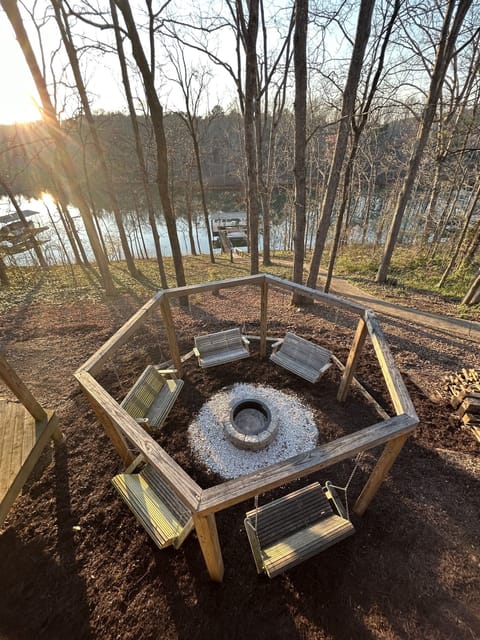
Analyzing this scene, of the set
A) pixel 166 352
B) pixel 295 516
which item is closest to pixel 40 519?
pixel 295 516

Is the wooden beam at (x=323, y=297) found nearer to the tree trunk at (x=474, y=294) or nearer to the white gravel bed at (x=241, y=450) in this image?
the white gravel bed at (x=241, y=450)

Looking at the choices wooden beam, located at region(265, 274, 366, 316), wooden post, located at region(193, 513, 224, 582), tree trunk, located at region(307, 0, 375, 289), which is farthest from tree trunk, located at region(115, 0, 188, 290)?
wooden post, located at region(193, 513, 224, 582)

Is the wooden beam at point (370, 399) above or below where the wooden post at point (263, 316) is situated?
below

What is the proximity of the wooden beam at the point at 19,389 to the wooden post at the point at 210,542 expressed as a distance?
2.70 meters

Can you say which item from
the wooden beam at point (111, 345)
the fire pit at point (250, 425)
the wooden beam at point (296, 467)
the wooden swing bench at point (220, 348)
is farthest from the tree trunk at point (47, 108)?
the wooden beam at point (296, 467)

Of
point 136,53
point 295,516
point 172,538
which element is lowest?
point 295,516

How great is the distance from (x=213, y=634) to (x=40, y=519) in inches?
86.9

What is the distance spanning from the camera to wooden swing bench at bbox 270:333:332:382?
14.4ft

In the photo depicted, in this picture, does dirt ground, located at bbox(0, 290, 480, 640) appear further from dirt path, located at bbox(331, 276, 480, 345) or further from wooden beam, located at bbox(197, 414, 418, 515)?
dirt path, located at bbox(331, 276, 480, 345)

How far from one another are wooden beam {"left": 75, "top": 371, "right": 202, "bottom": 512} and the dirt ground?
1365 mm

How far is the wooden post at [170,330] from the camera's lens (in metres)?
4.12

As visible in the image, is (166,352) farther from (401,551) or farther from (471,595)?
(471,595)

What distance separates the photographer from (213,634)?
2102mm

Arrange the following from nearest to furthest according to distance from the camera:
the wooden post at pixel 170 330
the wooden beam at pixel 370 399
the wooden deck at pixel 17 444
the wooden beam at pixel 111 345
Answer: the wooden beam at pixel 111 345
the wooden deck at pixel 17 444
the wooden beam at pixel 370 399
the wooden post at pixel 170 330
